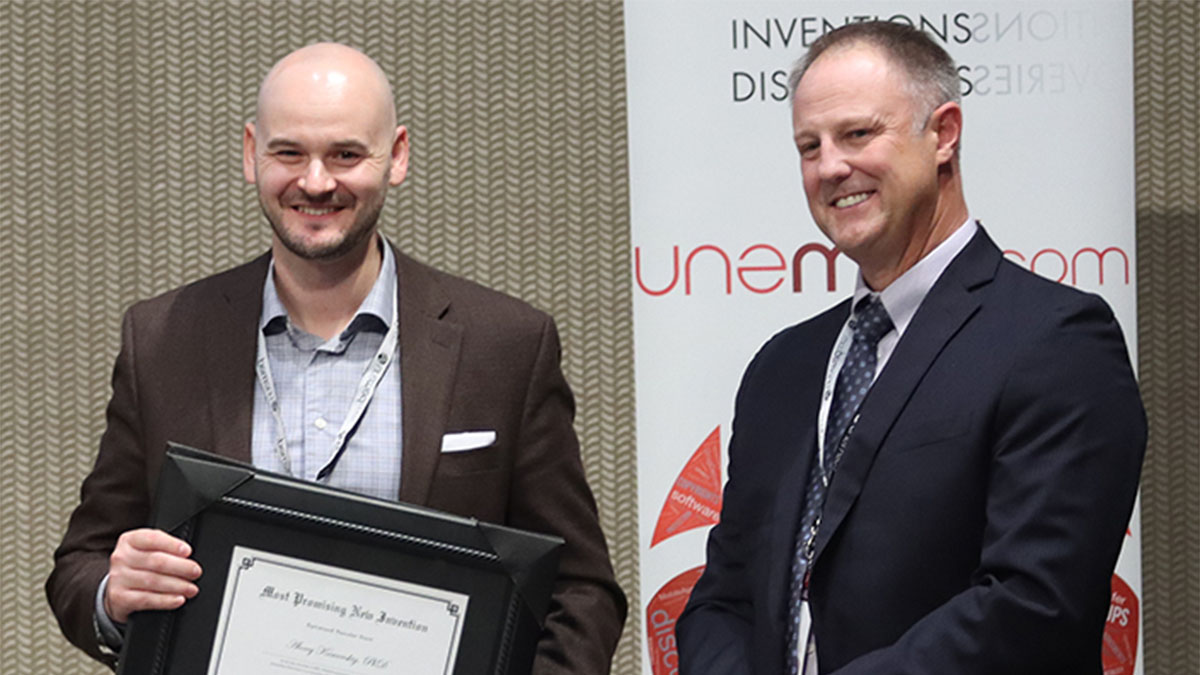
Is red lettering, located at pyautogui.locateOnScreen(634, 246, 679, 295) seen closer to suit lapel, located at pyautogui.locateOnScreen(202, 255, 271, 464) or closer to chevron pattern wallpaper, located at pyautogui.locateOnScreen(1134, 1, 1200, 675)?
suit lapel, located at pyautogui.locateOnScreen(202, 255, 271, 464)

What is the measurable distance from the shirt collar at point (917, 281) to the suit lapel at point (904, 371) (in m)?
0.02

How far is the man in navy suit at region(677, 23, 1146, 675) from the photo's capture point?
160cm

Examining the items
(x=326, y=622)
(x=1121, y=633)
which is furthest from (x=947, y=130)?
(x=1121, y=633)

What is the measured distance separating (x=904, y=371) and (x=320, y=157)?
755 mm

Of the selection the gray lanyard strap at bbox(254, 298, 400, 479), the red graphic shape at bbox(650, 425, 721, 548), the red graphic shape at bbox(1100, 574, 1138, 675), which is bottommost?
the red graphic shape at bbox(1100, 574, 1138, 675)

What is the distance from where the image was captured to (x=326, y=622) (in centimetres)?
174

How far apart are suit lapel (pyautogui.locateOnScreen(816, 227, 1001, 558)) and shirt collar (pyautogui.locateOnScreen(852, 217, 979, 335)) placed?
17mm

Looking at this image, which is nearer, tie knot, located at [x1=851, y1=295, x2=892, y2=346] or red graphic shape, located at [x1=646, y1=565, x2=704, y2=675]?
tie knot, located at [x1=851, y1=295, x2=892, y2=346]

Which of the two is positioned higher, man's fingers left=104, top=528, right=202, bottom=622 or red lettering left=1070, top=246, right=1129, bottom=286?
red lettering left=1070, top=246, right=1129, bottom=286

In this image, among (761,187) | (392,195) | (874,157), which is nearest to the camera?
(874,157)

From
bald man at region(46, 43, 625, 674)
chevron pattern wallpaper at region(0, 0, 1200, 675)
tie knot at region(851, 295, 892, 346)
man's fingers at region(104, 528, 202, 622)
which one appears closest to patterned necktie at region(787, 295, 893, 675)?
tie knot at region(851, 295, 892, 346)

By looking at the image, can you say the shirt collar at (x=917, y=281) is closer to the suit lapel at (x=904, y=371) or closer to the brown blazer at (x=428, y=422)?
the suit lapel at (x=904, y=371)

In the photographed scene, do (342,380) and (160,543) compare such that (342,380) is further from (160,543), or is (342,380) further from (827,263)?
(827,263)

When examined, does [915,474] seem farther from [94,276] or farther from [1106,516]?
[94,276]
